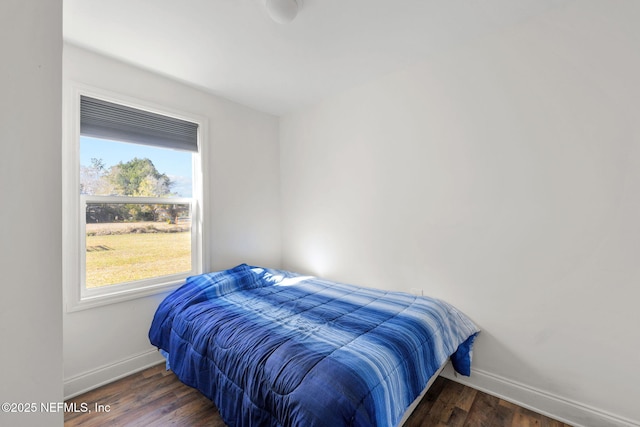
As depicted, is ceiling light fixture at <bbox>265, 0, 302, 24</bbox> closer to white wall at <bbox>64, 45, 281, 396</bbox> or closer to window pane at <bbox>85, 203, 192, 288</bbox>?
white wall at <bbox>64, 45, 281, 396</bbox>

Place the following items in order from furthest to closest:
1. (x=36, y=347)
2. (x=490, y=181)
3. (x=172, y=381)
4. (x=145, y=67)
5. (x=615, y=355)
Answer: (x=145, y=67)
(x=172, y=381)
(x=490, y=181)
(x=615, y=355)
(x=36, y=347)

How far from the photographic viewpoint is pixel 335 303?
78.3 inches

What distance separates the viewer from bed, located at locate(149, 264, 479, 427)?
1.13 metres

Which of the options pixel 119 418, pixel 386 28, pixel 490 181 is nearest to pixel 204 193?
pixel 119 418

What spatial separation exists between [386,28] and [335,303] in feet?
6.32

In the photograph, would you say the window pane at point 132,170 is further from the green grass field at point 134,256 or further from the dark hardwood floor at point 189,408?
the dark hardwood floor at point 189,408

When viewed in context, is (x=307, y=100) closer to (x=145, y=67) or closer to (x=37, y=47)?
(x=145, y=67)

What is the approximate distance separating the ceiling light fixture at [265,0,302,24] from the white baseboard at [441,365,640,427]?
2.64m

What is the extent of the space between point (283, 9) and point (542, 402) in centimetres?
284

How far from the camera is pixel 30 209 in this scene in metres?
0.41

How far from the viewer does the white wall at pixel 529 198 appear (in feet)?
4.83

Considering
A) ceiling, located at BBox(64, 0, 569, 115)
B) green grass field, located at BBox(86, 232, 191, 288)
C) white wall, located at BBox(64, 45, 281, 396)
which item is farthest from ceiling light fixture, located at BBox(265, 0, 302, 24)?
green grass field, located at BBox(86, 232, 191, 288)

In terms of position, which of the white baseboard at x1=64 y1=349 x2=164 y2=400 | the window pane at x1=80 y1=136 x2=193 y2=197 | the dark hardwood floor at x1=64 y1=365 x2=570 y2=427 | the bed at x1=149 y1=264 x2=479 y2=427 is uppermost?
the window pane at x1=80 y1=136 x2=193 y2=197

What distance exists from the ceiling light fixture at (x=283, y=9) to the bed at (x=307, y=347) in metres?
1.83
